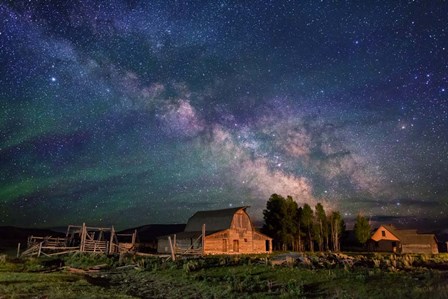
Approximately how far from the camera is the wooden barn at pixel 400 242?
83.2 metres

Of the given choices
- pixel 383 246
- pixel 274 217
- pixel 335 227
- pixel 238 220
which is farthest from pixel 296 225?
pixel 383 246

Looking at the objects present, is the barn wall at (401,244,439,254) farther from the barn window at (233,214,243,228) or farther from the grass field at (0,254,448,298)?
the grass field at (0,254,448,298)

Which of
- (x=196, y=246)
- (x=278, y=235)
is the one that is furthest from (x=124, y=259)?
(x=278, y=235)

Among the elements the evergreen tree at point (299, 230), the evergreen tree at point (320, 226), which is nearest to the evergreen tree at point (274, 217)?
the evergreen tree at point (299, 230)

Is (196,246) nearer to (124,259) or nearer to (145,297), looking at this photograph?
(124,259)

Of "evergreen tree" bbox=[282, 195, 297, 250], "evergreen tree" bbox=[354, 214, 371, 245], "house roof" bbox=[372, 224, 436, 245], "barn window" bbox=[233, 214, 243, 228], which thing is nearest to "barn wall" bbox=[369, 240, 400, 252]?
"house roof" bbox=[372, 224, 436, 245]

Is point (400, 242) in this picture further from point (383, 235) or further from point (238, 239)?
point (238, 239)

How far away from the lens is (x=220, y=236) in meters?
56.4

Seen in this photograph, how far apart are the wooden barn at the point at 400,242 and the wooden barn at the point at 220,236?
39342 mm

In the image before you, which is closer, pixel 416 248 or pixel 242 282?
pixel 242 282

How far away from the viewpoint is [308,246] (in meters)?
78.7

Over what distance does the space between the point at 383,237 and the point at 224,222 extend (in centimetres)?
4851

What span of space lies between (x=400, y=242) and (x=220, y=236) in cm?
5024

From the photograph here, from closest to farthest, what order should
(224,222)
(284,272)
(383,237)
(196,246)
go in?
(284,272)
(196,246)
(224,222)
(383,237)
